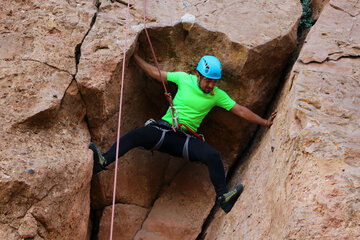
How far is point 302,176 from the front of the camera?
3023mm

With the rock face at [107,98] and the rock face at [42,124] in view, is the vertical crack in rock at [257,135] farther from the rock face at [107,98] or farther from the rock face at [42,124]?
the rock face at [42,124]

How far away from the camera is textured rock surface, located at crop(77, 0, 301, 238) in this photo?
15.2 feet

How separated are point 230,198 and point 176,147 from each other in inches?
31.1

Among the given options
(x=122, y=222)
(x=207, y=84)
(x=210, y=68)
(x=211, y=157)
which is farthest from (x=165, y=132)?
(x=122, y=222)

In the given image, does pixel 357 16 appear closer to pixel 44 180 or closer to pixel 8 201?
pixel 44 180

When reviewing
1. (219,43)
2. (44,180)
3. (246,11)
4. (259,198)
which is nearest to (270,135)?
(259,198)

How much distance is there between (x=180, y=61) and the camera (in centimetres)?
513

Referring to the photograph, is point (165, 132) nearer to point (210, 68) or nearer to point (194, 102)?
point (194, 102)

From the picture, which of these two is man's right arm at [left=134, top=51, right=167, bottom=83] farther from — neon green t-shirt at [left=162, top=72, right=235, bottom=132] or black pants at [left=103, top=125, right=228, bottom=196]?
black pants at [left=103, top=125, right=228, bottom=196]

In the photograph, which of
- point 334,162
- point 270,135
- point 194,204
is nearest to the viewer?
point 334,162

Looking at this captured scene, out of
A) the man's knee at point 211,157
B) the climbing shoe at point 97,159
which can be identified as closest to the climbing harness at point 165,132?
the man's knee at point 211,157

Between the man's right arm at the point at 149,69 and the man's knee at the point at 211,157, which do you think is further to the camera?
the man's right arm at the point at 149,69

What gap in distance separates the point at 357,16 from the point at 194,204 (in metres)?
2.82

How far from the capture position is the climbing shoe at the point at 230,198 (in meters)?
4.27
